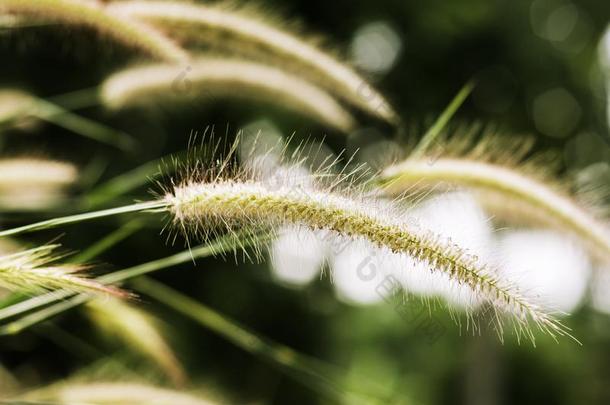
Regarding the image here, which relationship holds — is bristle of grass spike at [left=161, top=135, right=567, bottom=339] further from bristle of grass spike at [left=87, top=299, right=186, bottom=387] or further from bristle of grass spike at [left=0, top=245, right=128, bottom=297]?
bristle of grass spike at [left=87, top=299, right=186, bottom=387]

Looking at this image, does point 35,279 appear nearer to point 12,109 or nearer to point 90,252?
point 90,252

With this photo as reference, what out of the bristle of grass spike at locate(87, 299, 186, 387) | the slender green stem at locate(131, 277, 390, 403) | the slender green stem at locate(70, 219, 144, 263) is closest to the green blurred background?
the bristle of grass spike at locate(87, 299, 186, 387)

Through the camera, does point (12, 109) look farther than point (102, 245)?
Yes

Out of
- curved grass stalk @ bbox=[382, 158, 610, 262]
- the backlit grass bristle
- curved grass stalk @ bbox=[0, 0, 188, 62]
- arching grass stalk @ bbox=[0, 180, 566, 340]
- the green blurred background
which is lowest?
the backlit grass bristle

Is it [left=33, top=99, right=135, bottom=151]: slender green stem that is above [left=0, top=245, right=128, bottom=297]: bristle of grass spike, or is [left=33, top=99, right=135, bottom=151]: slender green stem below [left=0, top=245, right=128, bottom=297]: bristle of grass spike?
above

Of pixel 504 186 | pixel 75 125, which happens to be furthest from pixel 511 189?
pixel 75 125

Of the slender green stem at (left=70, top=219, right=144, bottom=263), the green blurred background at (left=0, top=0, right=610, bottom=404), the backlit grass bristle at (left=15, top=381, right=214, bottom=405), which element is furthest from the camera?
the green blurred background at (left=0, top=0, right=610, bottom=404)

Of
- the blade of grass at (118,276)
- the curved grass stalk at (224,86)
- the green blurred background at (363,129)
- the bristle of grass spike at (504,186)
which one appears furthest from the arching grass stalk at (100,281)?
the green blurred background at (363,129)

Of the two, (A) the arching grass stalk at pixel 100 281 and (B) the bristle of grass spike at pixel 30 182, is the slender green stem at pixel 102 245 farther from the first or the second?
(B) the bristle of grass spike at pixel 30 182
